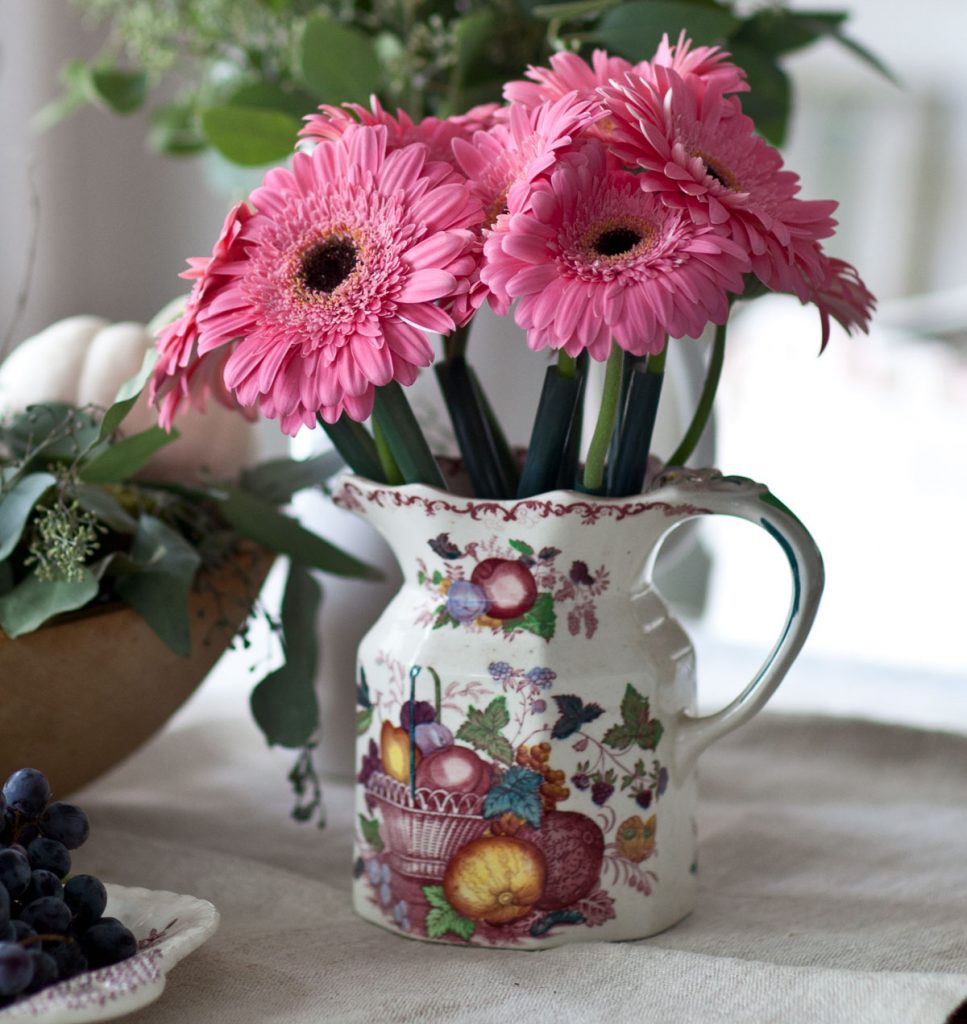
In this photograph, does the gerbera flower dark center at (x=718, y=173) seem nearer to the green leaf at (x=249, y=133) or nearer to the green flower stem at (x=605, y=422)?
the green flower stem at (x=605, y=422)

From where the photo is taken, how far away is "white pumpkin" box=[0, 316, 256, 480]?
0.56m

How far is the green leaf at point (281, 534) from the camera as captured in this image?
19.3 inches

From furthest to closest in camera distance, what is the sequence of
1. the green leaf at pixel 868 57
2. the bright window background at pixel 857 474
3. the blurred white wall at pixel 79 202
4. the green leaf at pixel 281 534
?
the bright window background at pixel 857 474 → the blurred white wall at pixel 79 202 → the green leaf at pixel 868 57 → the green leaf at pixel 281 534

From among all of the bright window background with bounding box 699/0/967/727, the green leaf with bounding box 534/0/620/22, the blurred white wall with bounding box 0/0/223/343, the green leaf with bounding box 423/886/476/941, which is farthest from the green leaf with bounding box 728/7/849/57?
the blurred white wall with bounding box 0/0/223/343

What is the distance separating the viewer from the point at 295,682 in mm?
487

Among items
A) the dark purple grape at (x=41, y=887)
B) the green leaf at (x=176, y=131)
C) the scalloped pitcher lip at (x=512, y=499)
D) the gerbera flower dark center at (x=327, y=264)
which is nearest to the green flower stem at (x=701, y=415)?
the scalloped pitcher lip at (x=512, y=499)

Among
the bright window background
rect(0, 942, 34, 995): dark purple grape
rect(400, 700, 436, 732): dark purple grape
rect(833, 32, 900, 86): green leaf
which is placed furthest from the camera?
the bright window background

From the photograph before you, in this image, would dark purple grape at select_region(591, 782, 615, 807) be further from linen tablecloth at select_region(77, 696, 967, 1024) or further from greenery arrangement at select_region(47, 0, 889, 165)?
greenery arrangement at select_region(47, 0, 889, 165)

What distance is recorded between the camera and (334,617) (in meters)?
0.57

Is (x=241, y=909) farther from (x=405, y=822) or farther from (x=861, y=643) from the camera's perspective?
(x=861, y=643)

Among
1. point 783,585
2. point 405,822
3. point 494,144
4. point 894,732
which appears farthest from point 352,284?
point 783,585

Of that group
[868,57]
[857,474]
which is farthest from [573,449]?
[857,474]

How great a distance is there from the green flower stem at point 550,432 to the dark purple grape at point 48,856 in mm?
178

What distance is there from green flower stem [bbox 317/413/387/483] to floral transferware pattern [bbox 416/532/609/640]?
36 millimetres
